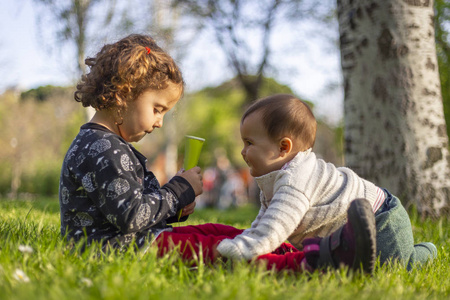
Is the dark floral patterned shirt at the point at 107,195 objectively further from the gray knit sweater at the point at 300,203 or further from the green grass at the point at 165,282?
the gray knit sweater at the point at 300,203

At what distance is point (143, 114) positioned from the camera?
2.43 metres

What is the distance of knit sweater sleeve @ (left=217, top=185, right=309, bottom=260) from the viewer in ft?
6.71

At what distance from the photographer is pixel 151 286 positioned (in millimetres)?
1579

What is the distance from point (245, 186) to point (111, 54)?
21.2 metres

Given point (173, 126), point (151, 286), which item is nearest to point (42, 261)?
point (151, 286)

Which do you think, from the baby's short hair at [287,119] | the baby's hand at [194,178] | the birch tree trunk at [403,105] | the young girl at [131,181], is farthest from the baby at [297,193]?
the birch tree trunk at [403,105]

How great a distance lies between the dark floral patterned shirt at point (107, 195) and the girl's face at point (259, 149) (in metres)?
0.47

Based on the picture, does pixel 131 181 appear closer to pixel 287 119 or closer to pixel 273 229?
pixel 273 229

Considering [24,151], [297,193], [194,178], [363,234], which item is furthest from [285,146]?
[24,151]

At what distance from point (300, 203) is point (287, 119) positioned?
0.50m

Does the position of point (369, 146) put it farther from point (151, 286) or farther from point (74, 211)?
point (151, 286)

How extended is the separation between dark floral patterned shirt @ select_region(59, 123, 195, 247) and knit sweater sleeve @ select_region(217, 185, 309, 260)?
42 centimetres

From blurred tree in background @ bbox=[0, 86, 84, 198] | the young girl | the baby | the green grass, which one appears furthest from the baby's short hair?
blurred tree in background @ bbox=[0, 86, 84, 198]

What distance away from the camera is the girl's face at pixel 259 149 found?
248 cm
